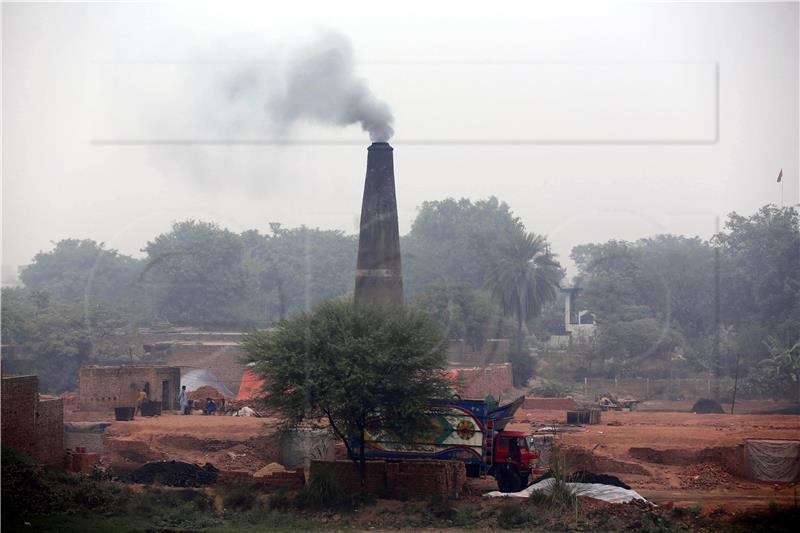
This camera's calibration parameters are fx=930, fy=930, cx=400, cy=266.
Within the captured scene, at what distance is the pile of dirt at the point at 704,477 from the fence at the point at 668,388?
1850 centimetres

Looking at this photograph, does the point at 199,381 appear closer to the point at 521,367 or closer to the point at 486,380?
the point at 486,380

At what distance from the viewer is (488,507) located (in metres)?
17.9

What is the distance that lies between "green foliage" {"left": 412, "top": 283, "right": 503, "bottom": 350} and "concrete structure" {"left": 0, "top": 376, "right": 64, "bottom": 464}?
27924 mm

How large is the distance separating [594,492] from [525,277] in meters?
34.8

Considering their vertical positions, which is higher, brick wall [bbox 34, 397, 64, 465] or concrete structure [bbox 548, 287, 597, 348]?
concrete structure [bbox 548, 287, 597, 348]

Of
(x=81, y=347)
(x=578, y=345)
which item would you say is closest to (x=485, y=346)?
(x=578, y=345)

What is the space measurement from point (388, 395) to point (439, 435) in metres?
1.52

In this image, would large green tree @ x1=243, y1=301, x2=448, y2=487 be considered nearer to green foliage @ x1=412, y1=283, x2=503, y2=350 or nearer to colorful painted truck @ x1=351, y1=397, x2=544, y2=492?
colorful painted truck @ x1=351, y1=397, x2=544, y2=492

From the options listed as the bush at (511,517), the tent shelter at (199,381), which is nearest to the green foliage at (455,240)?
the tent shelter at (199,381)

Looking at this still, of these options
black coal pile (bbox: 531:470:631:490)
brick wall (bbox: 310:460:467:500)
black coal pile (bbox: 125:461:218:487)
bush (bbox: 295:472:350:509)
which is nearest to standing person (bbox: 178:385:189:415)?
black coal pile (bbox: 125:461:218:487)

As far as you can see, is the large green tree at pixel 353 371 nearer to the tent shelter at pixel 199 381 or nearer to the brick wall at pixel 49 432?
the brick wall at pixel 49 432

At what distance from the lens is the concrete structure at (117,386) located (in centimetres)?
3216

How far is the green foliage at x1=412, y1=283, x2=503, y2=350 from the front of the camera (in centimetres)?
4741

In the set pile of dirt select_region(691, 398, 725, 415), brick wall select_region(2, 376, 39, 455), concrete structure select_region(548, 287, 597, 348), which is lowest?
pile of dirt select_region(691, 398, 725, 415)
